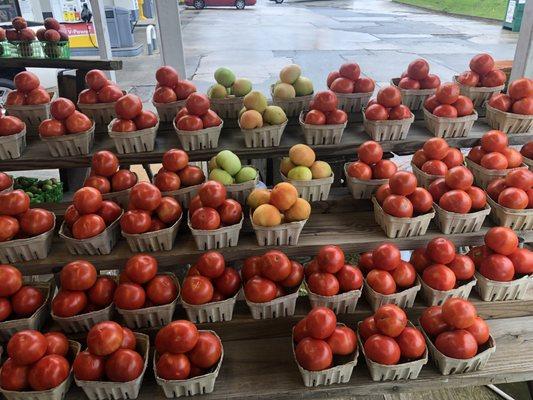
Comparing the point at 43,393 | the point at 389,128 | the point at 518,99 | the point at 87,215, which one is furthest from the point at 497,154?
the point at 43,393

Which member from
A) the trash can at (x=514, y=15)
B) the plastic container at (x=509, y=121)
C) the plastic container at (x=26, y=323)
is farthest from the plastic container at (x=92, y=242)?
the trash can at (x=514, y=15)

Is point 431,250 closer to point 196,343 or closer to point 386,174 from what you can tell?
point 386,174

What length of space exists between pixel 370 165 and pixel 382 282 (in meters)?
0.60

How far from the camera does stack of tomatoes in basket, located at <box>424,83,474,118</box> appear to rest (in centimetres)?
225

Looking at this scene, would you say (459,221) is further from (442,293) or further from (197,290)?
(197,290)

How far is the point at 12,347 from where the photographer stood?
157 cm

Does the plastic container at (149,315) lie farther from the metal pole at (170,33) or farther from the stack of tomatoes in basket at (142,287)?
the metal pole at (170,33)

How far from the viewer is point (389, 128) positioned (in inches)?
89.4

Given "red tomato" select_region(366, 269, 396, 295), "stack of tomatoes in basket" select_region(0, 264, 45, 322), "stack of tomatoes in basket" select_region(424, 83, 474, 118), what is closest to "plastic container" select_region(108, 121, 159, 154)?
"stack of tomatoes in basket" select_region(0, 264, 45, 322)

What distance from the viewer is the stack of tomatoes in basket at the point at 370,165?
7.00 feet

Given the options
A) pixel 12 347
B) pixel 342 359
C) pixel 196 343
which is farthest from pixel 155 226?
pixel 342 359

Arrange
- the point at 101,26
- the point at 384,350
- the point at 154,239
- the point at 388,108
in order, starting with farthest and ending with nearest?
the point at 101,26 < the point at 388,108 < the point at 154,239 < the point at 384,350

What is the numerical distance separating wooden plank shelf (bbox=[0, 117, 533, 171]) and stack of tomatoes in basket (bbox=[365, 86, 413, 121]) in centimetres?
13

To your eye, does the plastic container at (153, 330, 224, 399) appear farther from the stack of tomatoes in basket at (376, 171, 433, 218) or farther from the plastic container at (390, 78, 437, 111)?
the plastic container at (390, 78, 437, 111)
